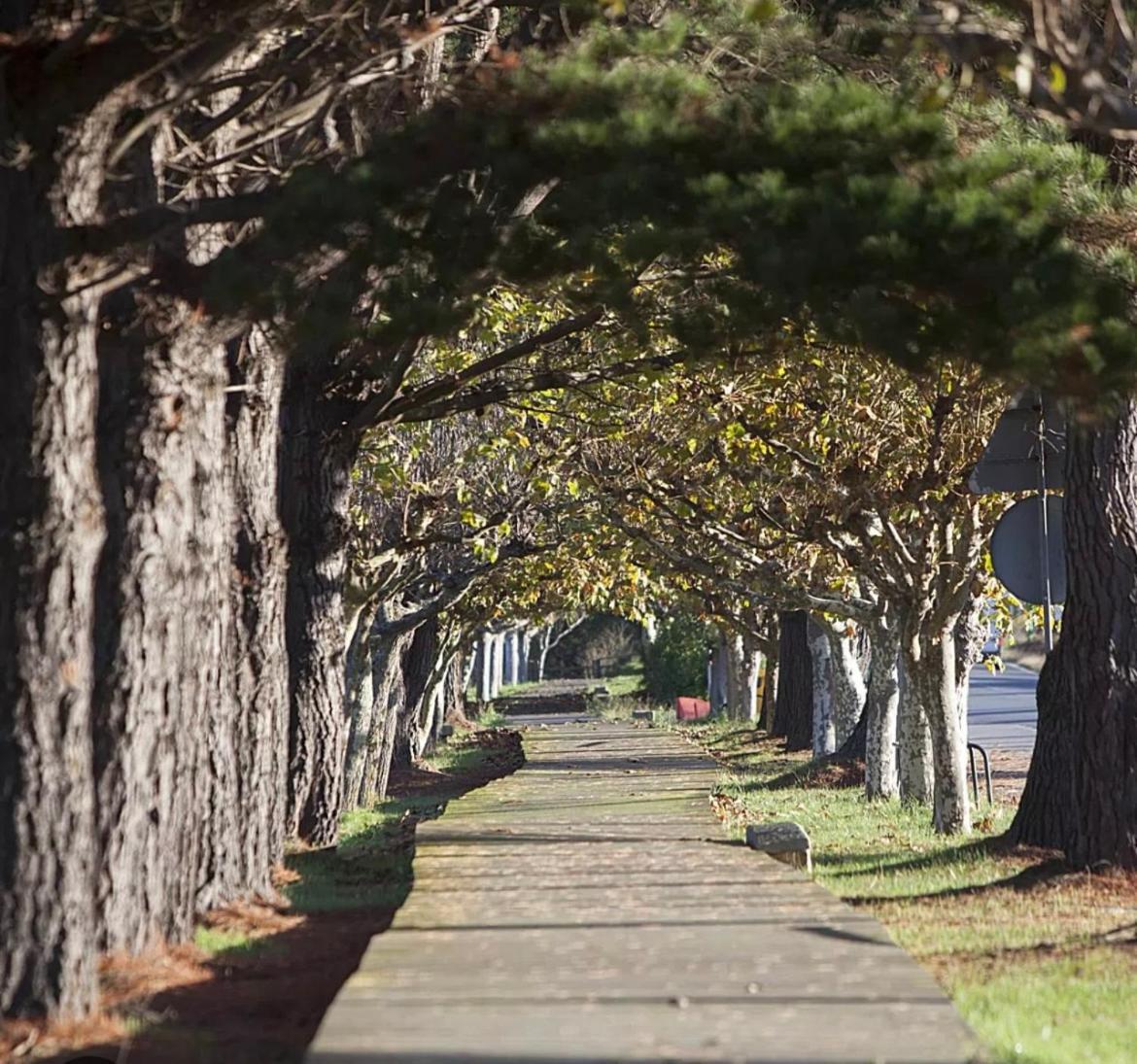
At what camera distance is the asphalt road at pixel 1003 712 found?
3653 cm

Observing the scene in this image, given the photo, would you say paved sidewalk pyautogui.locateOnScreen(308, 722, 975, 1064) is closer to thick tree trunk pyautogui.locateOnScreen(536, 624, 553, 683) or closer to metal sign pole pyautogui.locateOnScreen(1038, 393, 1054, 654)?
metal sign pole pyautogui.locateOnScreen(1038, 393, 1054, 654)

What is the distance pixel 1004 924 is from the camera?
10344 millimetres

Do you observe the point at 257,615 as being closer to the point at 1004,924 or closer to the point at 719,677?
the point at 1004,924

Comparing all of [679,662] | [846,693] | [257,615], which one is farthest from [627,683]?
[257,615]

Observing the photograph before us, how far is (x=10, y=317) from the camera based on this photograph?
7.62 meters

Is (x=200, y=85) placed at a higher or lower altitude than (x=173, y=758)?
higher

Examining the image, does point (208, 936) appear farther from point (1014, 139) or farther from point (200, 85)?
point (1014, 139)

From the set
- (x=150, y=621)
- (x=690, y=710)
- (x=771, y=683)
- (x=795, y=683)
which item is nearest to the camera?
(x=150, y=621)

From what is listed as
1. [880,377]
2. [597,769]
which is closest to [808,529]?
[880,377]

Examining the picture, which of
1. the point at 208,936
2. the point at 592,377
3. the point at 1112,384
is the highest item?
the point at 592,377

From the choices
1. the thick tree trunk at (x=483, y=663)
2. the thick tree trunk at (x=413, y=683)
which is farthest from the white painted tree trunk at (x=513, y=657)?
the thick tree trunk at (x=413, y=683)

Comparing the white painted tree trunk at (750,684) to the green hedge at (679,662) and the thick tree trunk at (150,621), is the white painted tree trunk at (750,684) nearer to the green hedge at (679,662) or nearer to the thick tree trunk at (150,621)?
the green hedge at (679,662)

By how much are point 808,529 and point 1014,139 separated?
9.33 m

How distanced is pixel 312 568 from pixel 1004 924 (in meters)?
6.12
